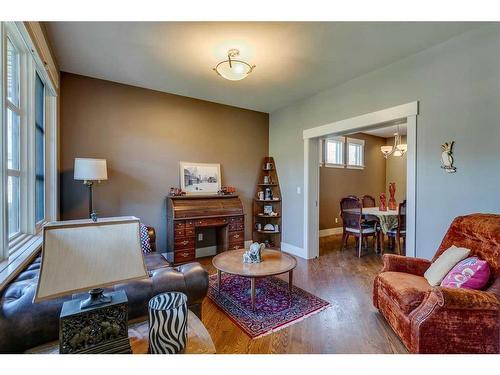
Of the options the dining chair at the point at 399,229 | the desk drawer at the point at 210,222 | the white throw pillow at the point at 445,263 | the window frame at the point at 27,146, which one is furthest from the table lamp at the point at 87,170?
the dining chair at the point at 399,229

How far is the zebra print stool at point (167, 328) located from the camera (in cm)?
102

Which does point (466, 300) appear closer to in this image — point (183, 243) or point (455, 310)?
point (455, 310)

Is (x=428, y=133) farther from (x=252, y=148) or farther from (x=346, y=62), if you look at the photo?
(x=252, y=148)

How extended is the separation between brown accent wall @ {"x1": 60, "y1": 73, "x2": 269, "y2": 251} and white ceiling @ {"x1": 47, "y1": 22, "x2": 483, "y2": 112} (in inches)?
12.1

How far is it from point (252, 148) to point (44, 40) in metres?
3.34

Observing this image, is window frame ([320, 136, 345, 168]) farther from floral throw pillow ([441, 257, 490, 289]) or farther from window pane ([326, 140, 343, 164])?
floral throw pillow ([441, 257, 490, 289])

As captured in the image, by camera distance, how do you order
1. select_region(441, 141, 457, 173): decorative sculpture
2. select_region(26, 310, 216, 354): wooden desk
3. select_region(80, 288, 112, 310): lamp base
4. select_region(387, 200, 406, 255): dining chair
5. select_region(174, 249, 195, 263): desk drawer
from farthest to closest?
select_region(387, 200, 406, 255): dining chair
select_region(174, 249, 195, 263): desk drawer
select_region(441, 141, 457, 173): decorative sculpture
select_region(26, 310, 216, 354): wooden desk
select_region(80, 288, 112, 310): lamp base

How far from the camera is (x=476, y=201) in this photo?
234 centimetres

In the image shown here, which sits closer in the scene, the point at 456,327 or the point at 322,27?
the point at 456,327

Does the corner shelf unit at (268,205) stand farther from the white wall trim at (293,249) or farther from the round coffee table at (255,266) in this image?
the round coffee table at (255,266)

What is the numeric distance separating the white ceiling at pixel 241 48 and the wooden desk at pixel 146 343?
2.39m

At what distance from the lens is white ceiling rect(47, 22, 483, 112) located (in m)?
2.30

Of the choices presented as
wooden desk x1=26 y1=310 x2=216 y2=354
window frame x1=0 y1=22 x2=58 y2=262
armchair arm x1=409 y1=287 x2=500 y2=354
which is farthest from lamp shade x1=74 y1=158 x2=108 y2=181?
armchair arm x1=409 y1=287 x2=500 y2=354
